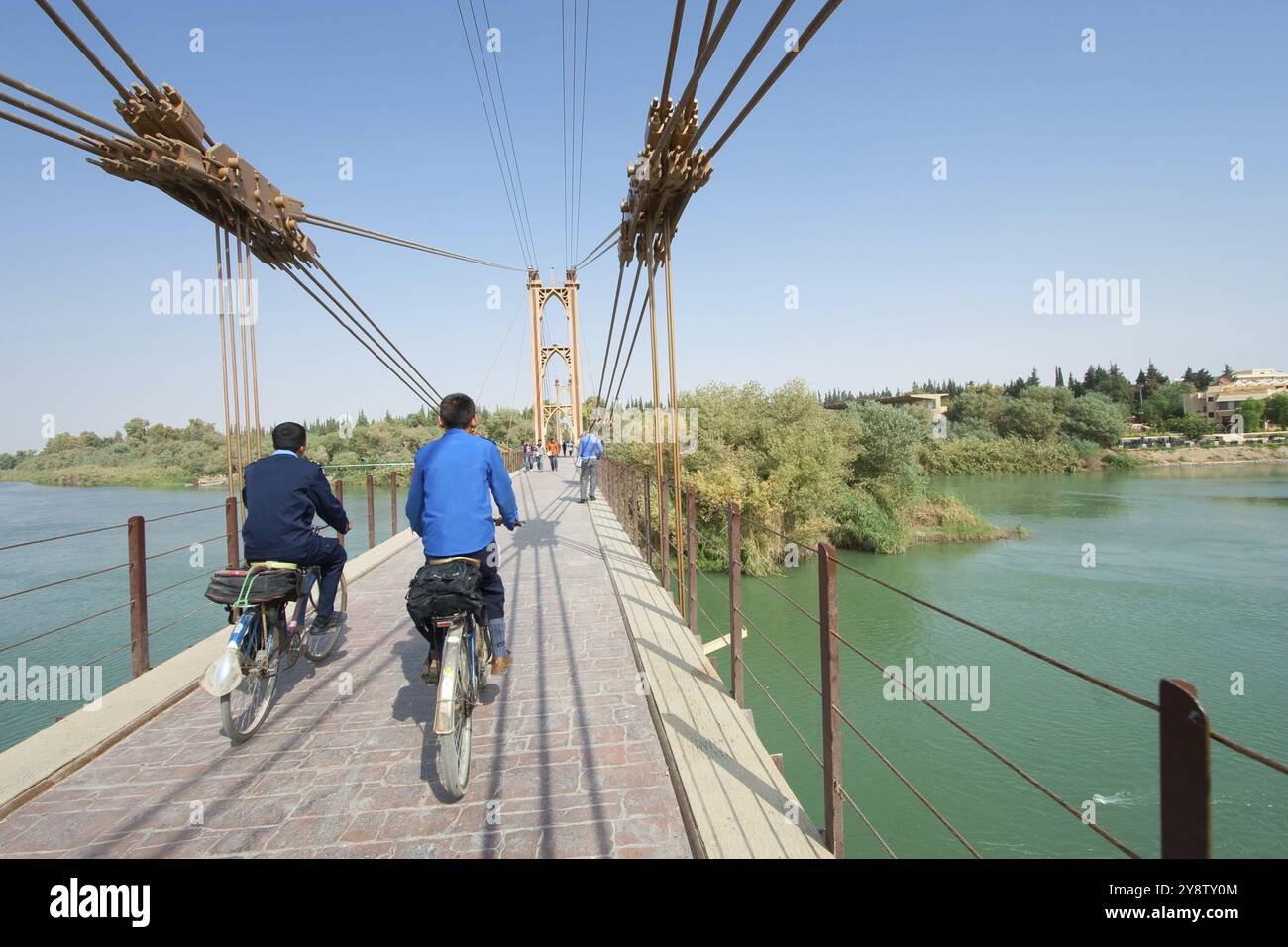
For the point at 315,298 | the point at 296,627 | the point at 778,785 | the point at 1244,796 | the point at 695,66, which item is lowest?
the point at 1244,796

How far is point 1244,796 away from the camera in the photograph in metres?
7.63

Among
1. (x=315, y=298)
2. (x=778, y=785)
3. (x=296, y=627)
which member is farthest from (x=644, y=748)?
(x=315, y=298)

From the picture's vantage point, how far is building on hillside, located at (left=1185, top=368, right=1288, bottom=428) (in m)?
63.8

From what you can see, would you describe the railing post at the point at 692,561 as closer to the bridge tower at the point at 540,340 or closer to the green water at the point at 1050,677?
the green water at the point at 1050,677

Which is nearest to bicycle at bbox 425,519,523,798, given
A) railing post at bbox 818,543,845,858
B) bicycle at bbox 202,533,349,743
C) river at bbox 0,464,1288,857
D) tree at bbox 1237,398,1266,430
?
bicycle at bbox 202,533,349,743

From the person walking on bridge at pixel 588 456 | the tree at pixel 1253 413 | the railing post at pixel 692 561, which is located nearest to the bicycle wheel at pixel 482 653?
the railing post at pixel 692 561

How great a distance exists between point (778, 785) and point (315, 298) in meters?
5.62

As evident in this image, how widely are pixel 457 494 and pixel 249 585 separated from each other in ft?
3.42

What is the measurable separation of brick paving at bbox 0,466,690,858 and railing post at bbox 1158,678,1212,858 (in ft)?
Result: 4.31

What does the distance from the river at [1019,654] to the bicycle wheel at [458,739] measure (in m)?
2.05

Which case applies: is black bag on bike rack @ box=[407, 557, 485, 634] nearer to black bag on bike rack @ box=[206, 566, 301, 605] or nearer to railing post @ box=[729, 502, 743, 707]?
black bag on bike rack @ box=[206, 566, 301, 605]

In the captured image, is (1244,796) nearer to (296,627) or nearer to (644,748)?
(644,748)

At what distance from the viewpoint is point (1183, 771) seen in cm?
Answer: 110

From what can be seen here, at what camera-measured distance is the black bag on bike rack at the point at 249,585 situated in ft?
9.35
